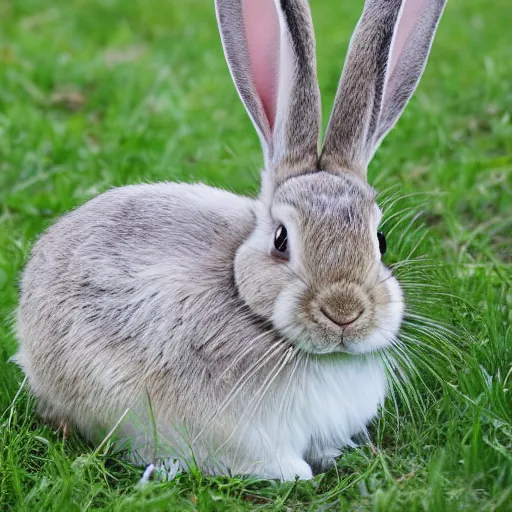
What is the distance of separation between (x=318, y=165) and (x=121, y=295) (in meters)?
0.93

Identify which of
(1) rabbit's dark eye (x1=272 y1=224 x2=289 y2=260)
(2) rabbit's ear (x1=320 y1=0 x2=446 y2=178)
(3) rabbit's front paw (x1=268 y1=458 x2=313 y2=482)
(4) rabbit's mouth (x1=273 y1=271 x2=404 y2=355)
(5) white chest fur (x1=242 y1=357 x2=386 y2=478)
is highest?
(2) rabbit's ear (x1=320 y1=0 x2=446 y2=178)

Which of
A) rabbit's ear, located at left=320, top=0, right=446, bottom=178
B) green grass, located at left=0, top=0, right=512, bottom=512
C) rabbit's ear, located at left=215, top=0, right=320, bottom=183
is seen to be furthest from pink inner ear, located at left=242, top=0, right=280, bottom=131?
green grass, located at left=0, top=0, right=512, bottom=512

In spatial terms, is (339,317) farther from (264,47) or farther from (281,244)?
(264,47)

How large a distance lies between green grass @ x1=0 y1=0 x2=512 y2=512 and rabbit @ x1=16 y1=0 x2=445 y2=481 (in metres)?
0.17

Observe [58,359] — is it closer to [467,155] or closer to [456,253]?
[456,253]

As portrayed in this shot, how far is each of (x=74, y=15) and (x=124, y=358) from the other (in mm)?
6194

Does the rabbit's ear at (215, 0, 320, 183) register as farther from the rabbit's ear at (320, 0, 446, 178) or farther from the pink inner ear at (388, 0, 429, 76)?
A: the pink inner ear at (388, 0, 429, 76)

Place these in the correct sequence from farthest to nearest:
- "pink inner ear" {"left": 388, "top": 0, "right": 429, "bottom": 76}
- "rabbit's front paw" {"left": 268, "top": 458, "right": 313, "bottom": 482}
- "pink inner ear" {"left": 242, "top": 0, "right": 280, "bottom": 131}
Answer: "pink inner ear" {"left": 388, "top": 0, "right": 429, "bottom": 76}, "pink inner ear" {"left": 242, "top": 0, "right": 280, "bottom": 131}, "rabbit's front paw" {"left": 268, "top": 458, "right": 313, "bottom": 482}

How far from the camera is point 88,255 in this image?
4168 millimetres

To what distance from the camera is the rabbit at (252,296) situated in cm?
374

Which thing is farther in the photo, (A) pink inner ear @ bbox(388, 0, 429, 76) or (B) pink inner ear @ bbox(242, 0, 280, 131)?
(A) pink inner ear @ bbox(388, 0, 429, 76)

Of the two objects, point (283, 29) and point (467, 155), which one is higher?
point (283, 29)

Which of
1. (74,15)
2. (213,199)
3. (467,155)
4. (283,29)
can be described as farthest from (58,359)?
(74,15)

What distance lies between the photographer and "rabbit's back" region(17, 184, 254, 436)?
13.1 ft
